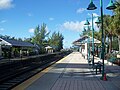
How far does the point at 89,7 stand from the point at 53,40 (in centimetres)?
11120

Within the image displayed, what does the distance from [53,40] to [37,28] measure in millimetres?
19487

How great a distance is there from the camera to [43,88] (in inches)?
518

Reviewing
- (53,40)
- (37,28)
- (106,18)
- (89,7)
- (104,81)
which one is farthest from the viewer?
(53,40)

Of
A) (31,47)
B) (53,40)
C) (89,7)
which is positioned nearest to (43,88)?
(89,7)

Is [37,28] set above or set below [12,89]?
above

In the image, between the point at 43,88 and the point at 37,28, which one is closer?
the point at 43,88

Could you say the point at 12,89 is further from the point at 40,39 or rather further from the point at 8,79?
the point at 40,39

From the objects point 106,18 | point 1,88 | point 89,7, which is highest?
point 106,18

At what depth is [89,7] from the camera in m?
17.5

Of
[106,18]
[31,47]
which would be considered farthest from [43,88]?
[31,47]

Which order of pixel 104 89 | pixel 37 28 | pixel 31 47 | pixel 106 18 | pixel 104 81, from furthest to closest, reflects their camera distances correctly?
1. pixel 37 28
2. pixel 31 47
3. pixel 106 18
4. pixel 104 81
5. pixel 104 89

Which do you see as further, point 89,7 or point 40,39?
point 40,39

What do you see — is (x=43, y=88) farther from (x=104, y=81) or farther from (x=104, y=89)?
(x=104, y=81)

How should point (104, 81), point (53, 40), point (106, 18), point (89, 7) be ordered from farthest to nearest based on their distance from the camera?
point (53, 40)
point (106, 18)
point (89, 7)
point (104, 81)
